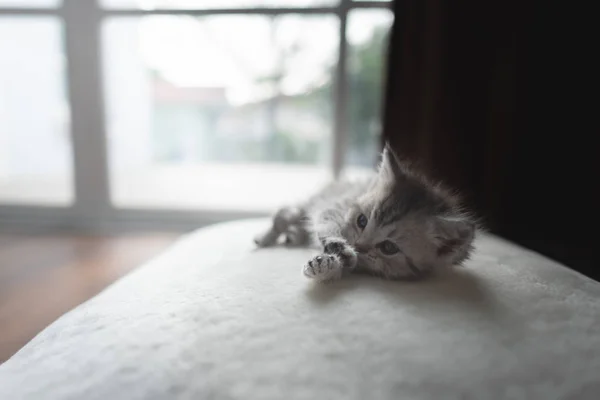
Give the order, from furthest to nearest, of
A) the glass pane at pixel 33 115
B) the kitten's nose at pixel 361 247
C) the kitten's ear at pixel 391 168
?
the glass pane at pixel 33 115, the kitten's ear at pixel 391 168, the kitten's nose at pixel 361 247

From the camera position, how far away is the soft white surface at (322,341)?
668 millimetres

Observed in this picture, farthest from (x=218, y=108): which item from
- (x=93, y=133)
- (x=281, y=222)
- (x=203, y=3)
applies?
Result: (x=281, y=222)

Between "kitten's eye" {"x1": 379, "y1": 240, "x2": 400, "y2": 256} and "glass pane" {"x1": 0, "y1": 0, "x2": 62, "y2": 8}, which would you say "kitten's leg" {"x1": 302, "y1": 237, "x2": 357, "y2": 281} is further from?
"glass pane" {"x1": 0, "y1": 0, "x2": 62, "y2": 8}

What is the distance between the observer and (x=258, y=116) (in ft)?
8.77

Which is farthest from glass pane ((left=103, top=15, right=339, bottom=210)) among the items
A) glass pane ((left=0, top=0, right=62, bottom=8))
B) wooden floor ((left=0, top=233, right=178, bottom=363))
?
wooden floor ((left=0, top=233, right=178, bottom=363))

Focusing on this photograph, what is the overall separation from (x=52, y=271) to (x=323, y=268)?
1.24 metres

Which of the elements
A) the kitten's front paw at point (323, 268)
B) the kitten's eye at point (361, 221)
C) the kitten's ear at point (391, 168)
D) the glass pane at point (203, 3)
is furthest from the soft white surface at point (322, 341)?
the glass pane at point (203, 3)

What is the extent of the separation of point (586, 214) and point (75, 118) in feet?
8.38

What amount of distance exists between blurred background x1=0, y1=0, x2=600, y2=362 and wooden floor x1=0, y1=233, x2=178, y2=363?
0.01 m

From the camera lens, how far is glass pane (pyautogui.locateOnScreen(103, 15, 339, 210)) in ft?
8.38

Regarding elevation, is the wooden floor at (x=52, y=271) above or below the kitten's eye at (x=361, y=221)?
below

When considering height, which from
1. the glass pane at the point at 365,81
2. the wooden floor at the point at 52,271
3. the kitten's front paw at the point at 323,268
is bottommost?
the wooden floor at the point at 52,271

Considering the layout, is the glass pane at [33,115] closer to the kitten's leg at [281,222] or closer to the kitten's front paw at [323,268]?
the kitten's leg at [281,222]

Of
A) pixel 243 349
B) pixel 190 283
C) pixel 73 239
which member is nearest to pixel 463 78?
pixel 190 283
